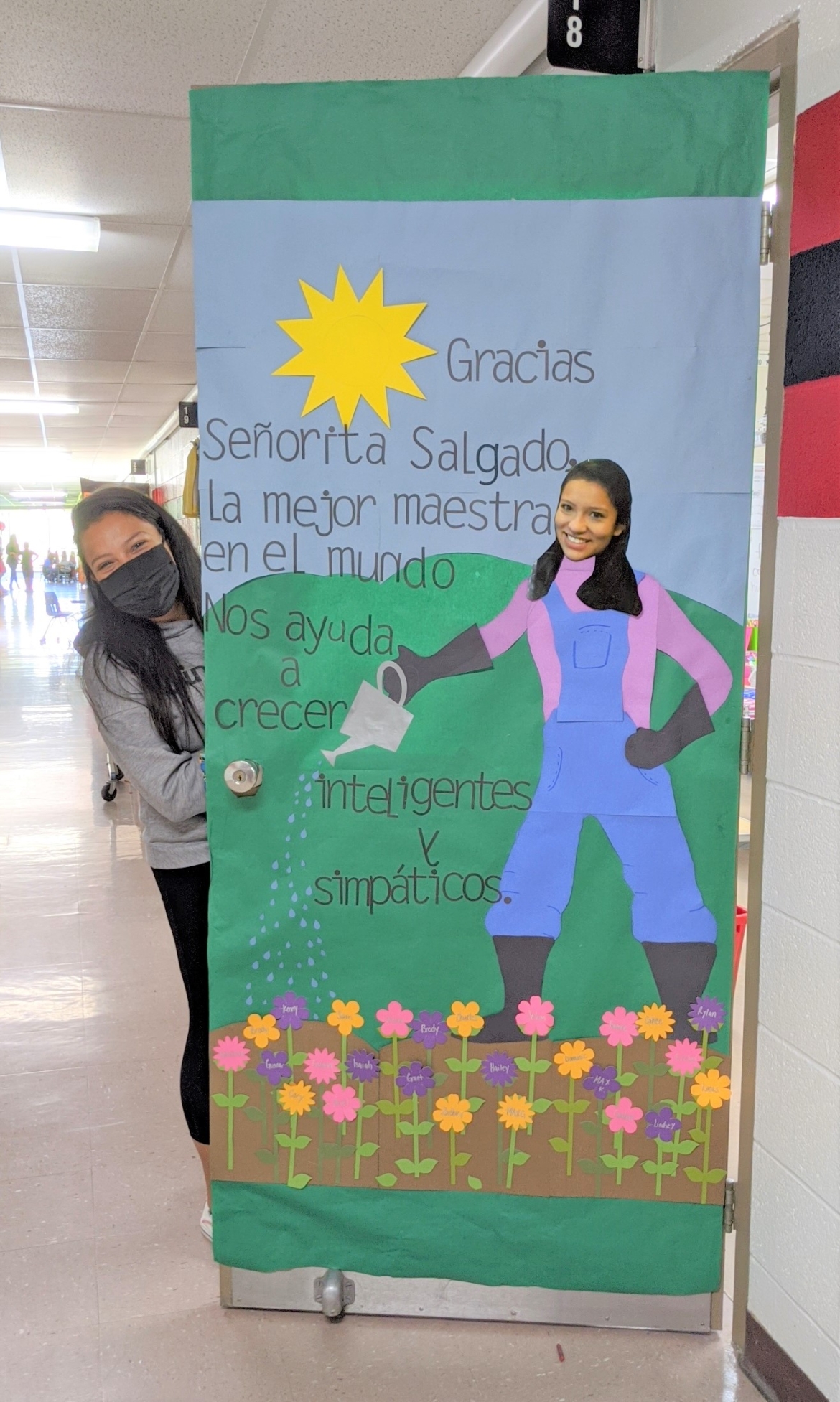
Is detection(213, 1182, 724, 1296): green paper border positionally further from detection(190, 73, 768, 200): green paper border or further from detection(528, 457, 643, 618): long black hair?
detection(190, 73, 768, 200): green paper border

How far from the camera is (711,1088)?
1.77 m

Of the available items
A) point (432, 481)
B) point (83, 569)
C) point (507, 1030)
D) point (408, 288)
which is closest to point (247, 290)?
point (408, 288)

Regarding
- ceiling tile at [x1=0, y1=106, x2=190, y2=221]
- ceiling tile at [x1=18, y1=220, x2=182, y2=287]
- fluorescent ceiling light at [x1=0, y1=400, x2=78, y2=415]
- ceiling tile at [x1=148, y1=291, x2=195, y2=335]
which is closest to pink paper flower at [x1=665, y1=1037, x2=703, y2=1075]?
ceiling tile at [x1=0, y1=106, x2=190, y2=221]

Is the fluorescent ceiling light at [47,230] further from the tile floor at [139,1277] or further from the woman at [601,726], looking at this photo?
the woman at [601,726]

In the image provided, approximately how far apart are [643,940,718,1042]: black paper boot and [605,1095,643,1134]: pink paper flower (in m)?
0.17

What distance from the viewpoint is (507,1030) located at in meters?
1.79

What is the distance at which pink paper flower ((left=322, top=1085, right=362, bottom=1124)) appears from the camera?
1833 mm

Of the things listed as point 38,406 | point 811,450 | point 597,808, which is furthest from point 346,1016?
point 38,406

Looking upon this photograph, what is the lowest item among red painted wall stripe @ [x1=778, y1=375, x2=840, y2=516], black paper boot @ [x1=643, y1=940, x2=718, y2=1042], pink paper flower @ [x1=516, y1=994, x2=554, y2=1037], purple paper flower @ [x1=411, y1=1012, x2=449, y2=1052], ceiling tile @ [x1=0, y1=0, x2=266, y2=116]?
purple paper flower @ [x1=411, y1=1012, x2=449, y2=1052]

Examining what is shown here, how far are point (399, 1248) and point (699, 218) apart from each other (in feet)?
5.80

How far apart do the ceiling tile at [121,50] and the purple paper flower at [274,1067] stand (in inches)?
93.2

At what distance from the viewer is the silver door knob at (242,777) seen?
1.76 m

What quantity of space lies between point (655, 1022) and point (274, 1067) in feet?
2.14

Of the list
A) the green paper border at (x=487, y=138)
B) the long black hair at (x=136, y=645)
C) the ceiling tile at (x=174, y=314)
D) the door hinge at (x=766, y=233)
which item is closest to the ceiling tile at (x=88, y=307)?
the ceiling tile at (x=174, y=314)
